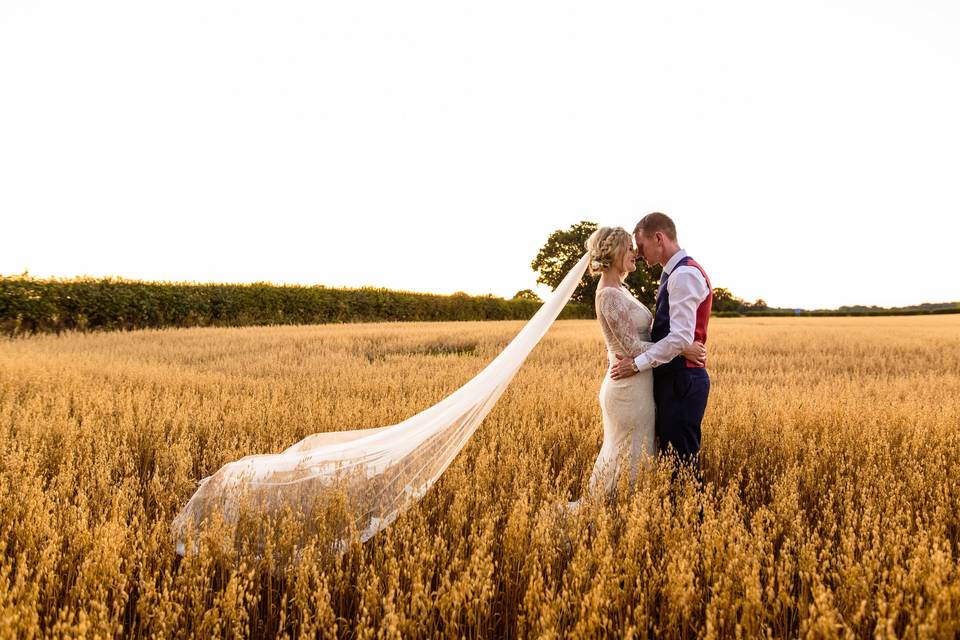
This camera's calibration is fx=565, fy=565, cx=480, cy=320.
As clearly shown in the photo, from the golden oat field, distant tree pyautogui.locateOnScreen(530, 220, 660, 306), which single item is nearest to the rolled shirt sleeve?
the golden oat field

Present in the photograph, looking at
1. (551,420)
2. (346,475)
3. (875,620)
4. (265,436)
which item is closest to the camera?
(875,620)

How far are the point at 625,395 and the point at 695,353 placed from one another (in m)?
0.58

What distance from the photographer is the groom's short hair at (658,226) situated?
4.10 metres

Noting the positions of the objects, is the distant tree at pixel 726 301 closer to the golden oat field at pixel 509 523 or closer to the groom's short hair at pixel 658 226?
the golden oat field at pixel 509 523

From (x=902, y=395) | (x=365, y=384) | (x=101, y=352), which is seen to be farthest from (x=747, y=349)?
(x=101, y=352)

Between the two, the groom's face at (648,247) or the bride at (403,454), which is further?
the groom's face at (648,247)

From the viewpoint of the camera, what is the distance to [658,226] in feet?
13.5

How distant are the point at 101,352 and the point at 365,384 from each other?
905 cm

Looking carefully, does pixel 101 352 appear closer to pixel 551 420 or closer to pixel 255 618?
pixel 551 420

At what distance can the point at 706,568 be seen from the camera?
2.73 meters

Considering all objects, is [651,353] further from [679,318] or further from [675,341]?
[679,318]

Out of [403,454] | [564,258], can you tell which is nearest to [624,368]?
[403,454]

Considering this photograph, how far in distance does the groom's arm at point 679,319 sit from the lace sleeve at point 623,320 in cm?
9

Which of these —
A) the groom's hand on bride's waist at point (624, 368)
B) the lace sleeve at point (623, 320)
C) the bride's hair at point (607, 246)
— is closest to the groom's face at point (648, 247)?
the bride's hair at point (607, 246)
